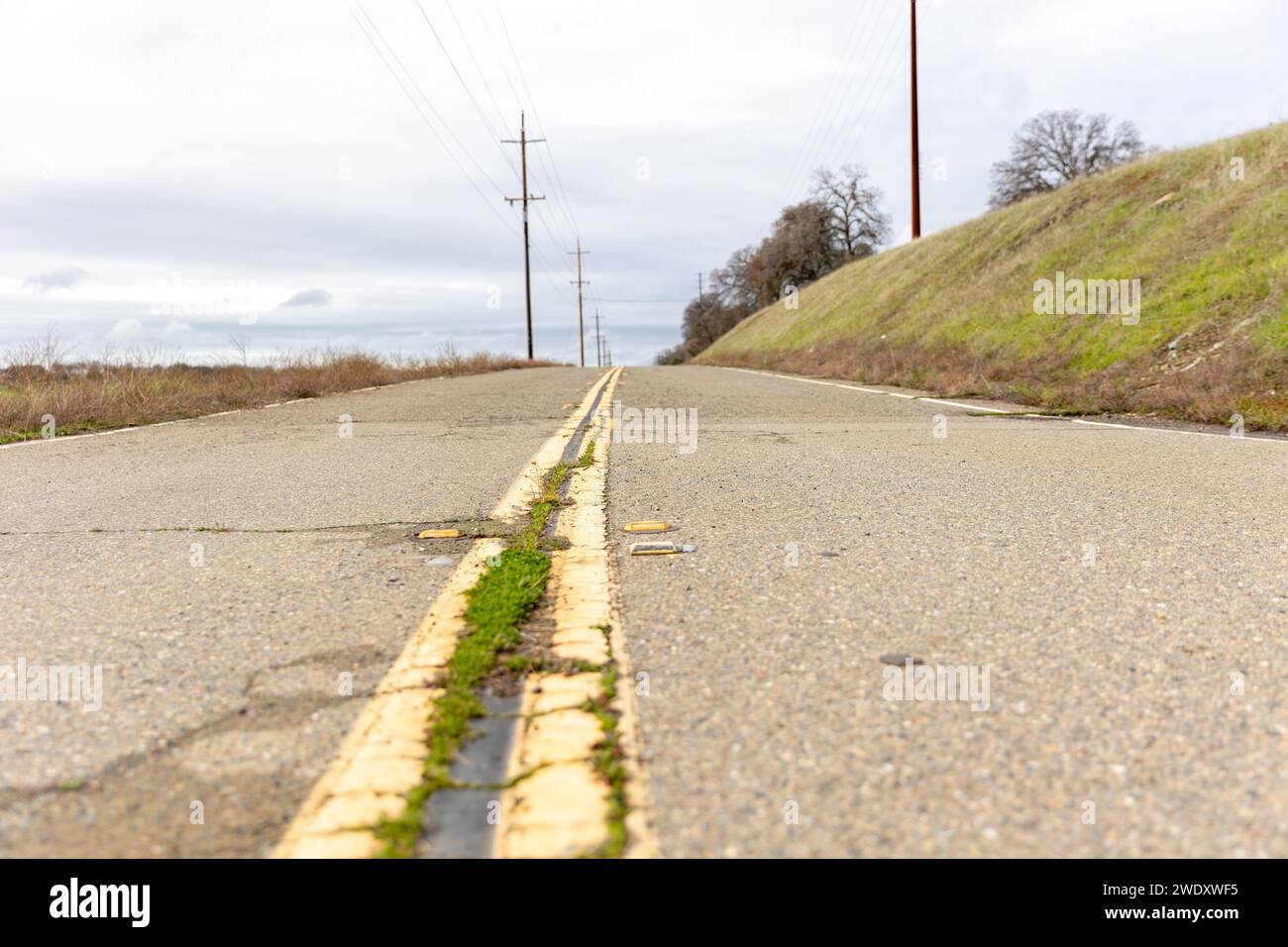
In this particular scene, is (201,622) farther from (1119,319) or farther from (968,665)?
(1119,319)

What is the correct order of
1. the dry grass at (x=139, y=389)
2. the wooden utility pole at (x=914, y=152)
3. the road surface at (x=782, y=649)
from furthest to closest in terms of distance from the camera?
the wooden utility pole at (x=914, y=152) → the dry grass at (x=139, y=389) → the road surface at (x=782, y=649)

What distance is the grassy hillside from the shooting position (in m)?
11.3

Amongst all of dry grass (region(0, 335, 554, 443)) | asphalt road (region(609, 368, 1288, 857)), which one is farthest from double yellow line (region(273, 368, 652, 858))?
dry grass (region(0, 335, 554, 443))

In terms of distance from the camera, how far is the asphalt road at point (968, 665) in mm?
1649

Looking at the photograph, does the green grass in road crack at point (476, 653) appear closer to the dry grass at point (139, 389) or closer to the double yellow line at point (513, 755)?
the double yellow line at point (513, 755)

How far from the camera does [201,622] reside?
9.23ft

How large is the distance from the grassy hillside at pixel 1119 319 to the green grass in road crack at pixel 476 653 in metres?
7.84

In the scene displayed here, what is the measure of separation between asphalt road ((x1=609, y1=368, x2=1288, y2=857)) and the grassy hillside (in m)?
5.81

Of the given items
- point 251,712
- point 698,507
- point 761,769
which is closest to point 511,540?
point 698,507

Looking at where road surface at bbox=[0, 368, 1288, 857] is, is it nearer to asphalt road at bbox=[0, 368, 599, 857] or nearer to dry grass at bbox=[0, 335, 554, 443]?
asphalt road at bbox=[0, 368, 599, 857]

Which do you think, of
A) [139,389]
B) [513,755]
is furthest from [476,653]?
[139,389]

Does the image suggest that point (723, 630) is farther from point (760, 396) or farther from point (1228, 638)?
point (760, 396)

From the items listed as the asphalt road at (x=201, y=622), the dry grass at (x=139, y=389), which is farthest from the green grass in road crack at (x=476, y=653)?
the dry grass at (x=139, y=389)

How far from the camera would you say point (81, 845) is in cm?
159
